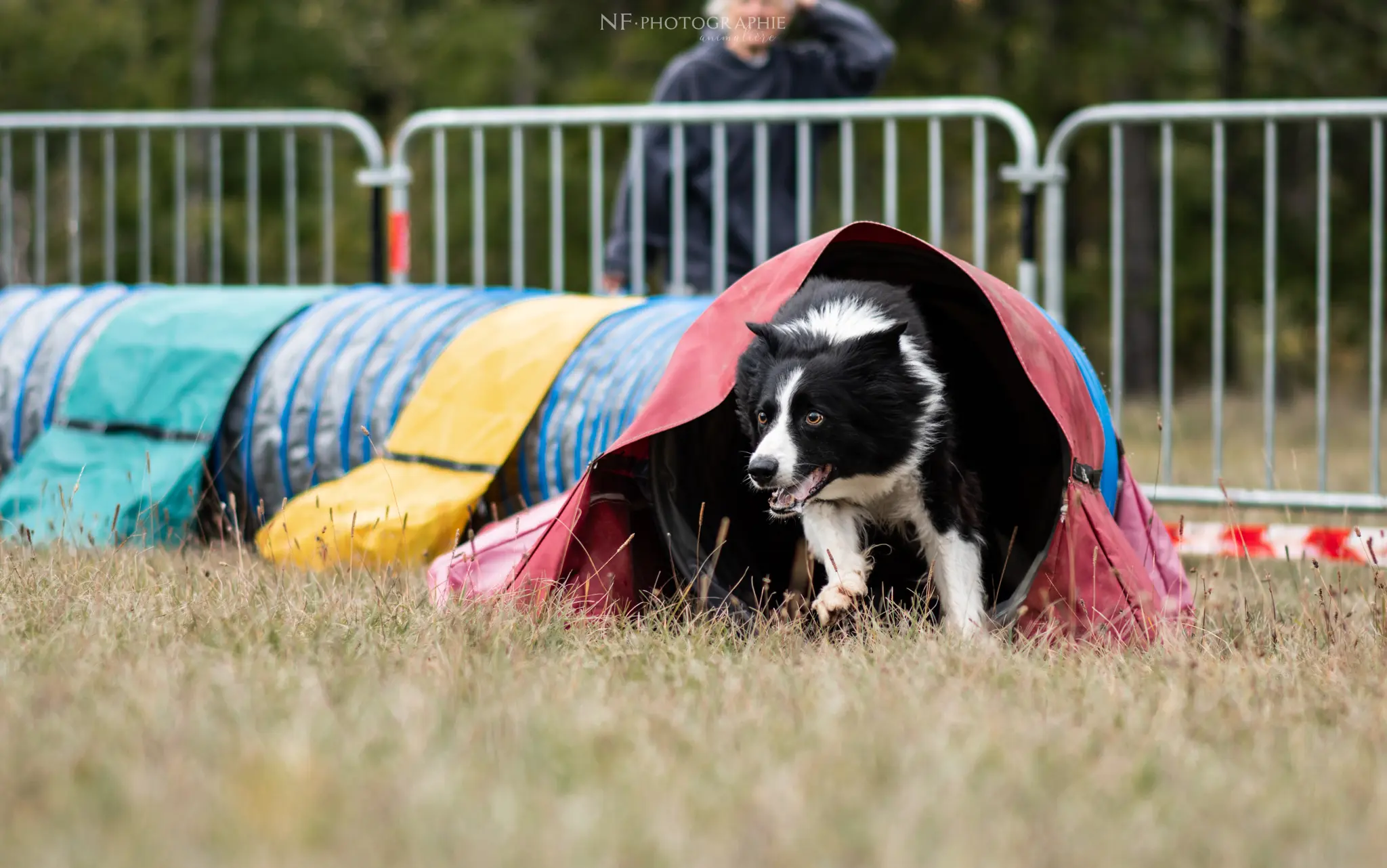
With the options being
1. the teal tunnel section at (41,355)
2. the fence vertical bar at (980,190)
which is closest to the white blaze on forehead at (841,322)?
the fence vertical bar at (980,190)

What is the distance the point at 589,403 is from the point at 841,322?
139cm

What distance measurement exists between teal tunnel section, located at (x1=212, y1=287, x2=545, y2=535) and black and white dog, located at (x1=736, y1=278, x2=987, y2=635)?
2.01 meters

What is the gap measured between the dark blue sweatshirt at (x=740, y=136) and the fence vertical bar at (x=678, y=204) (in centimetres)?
10

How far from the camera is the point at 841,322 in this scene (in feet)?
13.3

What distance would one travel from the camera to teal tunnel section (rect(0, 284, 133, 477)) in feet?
20.9

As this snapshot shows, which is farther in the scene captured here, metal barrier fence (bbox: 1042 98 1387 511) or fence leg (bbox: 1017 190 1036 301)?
fence leg (bbox: 1017 190 1036 301)

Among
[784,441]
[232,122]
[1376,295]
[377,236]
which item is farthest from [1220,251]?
[232,122]

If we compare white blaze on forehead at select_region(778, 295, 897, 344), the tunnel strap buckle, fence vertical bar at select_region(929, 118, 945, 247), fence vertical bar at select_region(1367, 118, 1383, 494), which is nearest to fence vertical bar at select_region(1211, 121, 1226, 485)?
fence vertical bar at select_region(1367, 118, 1383, 494)

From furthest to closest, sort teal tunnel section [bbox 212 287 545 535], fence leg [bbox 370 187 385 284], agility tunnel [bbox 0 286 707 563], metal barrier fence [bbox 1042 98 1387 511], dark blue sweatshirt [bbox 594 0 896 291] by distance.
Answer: fence leg [bbox 370 187 385 284], dark blue sweatshirt [bbox 594 0 896 291], metal barrier fence [bbox 1042 98 1387 511], teal tunnel section [bbox 212 287 545 535], agility tunnel [bbox 0 286 707 563]

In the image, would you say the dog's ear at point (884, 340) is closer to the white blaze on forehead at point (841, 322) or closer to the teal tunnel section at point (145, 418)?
the white blaze on forehead at point (841, 322)

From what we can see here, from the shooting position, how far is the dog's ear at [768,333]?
3.94m

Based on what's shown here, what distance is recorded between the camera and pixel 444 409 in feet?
17.9

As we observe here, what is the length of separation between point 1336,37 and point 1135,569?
10993mm

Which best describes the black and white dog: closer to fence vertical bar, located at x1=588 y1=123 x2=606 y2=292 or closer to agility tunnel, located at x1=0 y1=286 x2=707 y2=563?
agility tunnel, located at x1=0 y1=286 x2=707 y2=563
